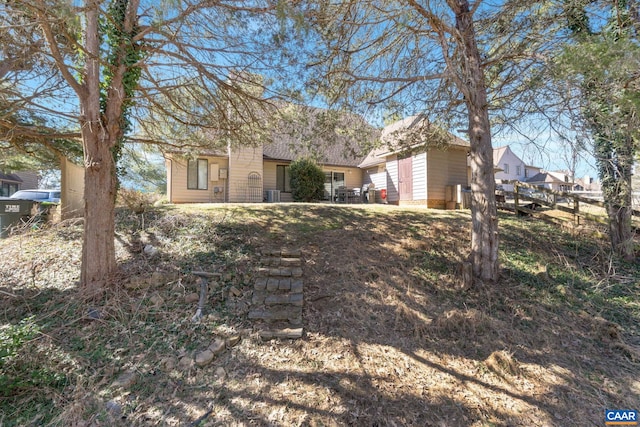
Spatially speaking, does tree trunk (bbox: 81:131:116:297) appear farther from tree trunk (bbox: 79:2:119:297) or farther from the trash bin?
the trash bin

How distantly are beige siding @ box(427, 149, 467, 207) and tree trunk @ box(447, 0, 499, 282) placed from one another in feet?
22.6

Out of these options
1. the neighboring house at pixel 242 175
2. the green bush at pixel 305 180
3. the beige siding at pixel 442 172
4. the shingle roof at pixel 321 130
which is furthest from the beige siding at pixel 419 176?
the shingle roof at pixel 321 130

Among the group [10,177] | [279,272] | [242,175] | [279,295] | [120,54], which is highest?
[10,177]

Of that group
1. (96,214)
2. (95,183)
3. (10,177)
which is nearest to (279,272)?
(96,214)

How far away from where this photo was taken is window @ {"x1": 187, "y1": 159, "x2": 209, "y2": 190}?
13742 mm

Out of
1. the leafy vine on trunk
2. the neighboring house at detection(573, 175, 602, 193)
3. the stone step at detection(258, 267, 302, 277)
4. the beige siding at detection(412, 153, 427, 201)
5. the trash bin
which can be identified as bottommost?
the stone step at detection(258, 267, 302, 277)

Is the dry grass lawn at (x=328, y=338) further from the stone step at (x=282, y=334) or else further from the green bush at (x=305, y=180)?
the green bush at (x=305, y=180)

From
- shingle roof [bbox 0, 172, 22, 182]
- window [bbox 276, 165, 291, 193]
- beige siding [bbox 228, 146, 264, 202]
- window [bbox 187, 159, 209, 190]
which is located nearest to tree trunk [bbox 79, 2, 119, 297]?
beige siding [bbox 228, 146, 264, 202]

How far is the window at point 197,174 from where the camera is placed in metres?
13.7

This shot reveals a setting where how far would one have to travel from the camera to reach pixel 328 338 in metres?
4.06

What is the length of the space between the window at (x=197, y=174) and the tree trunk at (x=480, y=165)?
12.0m

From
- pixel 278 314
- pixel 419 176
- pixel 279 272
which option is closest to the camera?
pixel 278 314

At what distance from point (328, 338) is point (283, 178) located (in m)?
12.4

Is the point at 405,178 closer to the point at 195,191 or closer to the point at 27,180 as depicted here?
the point at 195,191
